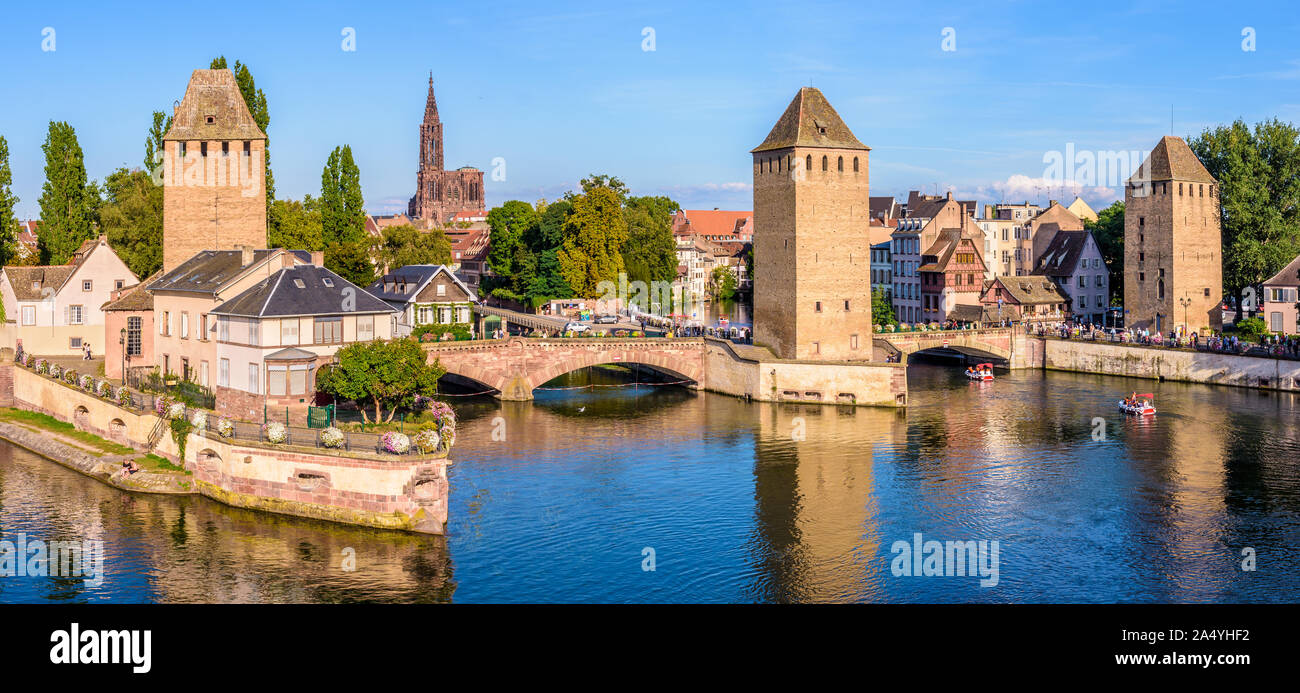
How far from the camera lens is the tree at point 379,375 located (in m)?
50.8

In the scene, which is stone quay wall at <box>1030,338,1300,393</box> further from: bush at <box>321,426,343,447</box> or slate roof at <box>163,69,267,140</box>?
bush at <box>321,426,343,447</box>

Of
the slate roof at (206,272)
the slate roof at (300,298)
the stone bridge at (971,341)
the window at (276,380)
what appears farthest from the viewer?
the stone bridge at (971,341)

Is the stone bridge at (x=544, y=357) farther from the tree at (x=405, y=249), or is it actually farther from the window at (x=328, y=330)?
the tree at (x=405, y=249)

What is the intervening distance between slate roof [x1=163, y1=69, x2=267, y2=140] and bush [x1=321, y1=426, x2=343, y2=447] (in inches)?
1297

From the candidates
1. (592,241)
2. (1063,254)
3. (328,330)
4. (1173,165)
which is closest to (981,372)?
(1173,165)

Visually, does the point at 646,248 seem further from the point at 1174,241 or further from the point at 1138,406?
the point at 1138,406

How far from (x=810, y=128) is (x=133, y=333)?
130ft

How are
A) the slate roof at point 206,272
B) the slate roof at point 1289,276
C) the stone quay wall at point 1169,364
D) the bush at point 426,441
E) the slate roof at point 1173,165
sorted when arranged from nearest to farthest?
the bush at point 426,441 → the slate roof at point 206,272 → the stone quay wall at point 1169,364 → the slate roof at point 1289,276 → the slate roof at point 1173,165

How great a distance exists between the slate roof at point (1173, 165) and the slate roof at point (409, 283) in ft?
169

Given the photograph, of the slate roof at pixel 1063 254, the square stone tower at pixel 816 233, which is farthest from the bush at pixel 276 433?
the slate roof at pixel 1063 254

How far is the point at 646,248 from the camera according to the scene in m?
119

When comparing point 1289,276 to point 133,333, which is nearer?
point 133,333

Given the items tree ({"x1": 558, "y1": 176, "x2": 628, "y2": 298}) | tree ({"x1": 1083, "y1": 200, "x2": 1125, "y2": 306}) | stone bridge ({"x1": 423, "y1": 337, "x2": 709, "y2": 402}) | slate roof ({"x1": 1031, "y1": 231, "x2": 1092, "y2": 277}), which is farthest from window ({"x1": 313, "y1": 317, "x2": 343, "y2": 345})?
tree ({"x1": 1083, "y1": 200, "x2": 1125, "y2": 306})
